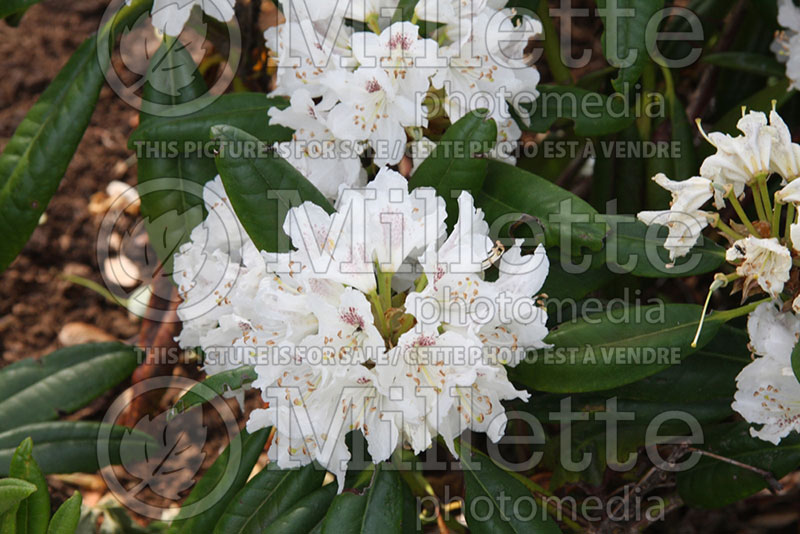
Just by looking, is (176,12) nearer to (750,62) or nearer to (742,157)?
(742,157)

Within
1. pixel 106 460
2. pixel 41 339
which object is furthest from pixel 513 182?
pixel 41 339

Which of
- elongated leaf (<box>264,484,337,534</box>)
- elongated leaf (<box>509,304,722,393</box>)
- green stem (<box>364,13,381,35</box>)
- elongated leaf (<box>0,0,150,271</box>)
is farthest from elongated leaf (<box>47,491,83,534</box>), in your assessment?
green stem (<box>364,13,381,35</box>)

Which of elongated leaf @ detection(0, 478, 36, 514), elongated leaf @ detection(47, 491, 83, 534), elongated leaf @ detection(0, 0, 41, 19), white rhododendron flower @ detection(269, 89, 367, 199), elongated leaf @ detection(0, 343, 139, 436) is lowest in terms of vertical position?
elongated leaf @ detection(47, 491, 83, 534)

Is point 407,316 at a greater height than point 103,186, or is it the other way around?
point 103,186

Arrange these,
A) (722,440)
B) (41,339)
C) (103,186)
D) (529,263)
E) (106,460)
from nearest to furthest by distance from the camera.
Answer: (529,263) → (722,440) → (106,460) → (41,339) → (103,186)

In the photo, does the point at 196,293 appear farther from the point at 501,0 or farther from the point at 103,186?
the point at 103,186

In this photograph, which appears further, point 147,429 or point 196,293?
point 147,429

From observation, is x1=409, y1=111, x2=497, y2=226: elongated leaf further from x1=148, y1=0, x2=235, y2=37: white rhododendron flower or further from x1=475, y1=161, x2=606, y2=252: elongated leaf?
x1=148, y1=0, x2=235, y2=37: white rhododendron flower
